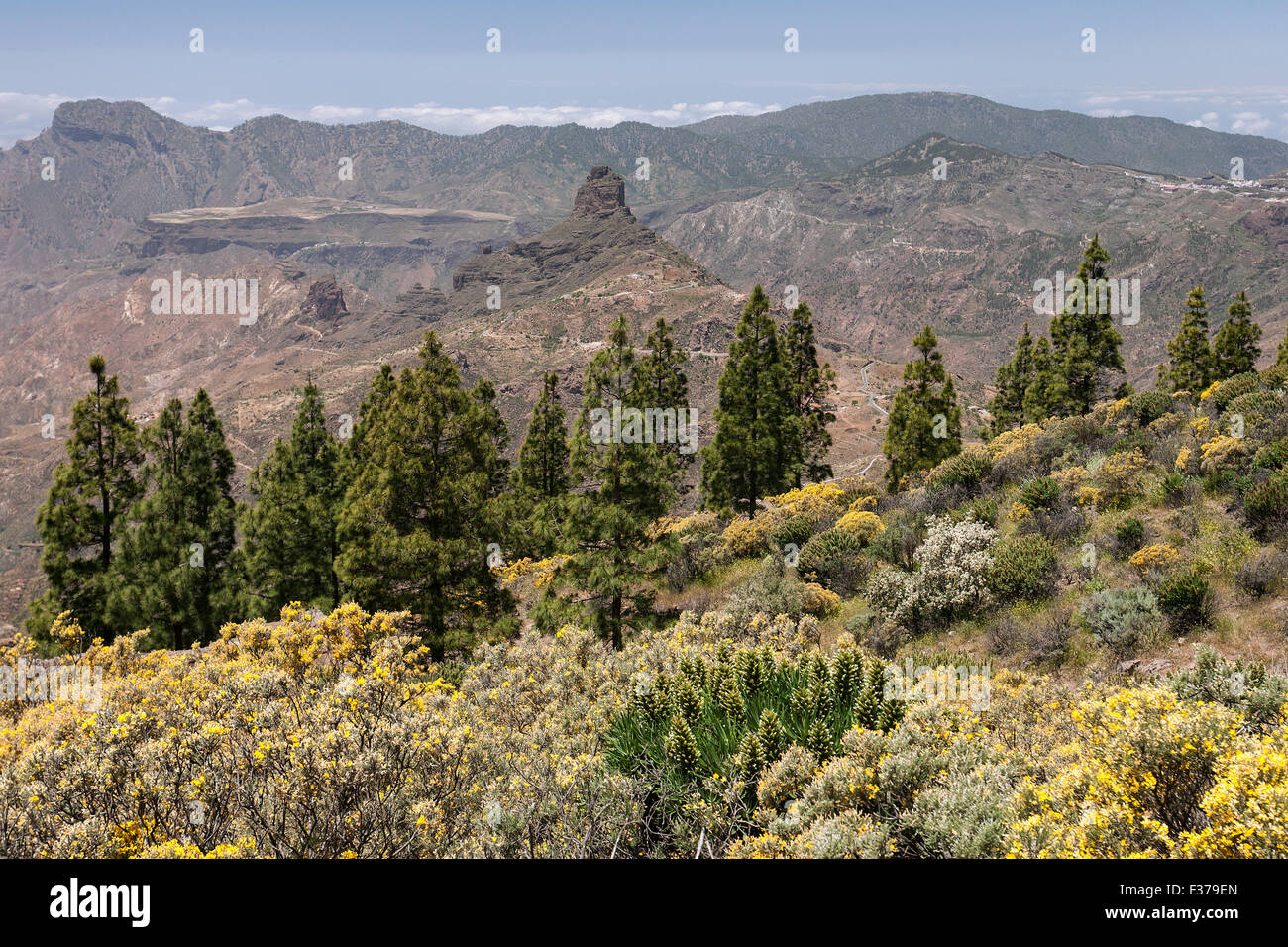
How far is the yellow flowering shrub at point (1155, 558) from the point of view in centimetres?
1202

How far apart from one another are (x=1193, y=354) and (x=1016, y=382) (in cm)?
1132

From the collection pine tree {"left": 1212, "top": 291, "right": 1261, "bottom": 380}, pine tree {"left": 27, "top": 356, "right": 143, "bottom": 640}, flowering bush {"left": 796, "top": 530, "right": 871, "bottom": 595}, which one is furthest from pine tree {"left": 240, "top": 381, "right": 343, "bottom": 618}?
pine tree {"left": 1212, "top": 291, "right": 1261, "bottom": 380}

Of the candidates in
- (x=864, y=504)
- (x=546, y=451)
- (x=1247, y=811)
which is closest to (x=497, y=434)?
(x=546, y=451)

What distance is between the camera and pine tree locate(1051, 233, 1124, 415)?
3831cm

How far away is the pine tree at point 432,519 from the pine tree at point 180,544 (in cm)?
915

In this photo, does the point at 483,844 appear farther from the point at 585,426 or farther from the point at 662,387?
the point at 662,387

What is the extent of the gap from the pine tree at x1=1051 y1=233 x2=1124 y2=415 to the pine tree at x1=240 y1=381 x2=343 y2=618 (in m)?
35.8

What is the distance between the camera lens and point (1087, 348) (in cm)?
3875

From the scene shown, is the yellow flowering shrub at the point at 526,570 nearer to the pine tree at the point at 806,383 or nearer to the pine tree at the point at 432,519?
the pine tree at the point at 432,519

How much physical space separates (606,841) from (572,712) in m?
3.46

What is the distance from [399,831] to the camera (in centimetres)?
562

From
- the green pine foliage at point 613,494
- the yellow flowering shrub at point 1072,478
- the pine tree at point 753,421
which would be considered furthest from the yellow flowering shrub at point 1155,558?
the pine tree at point 753,421
